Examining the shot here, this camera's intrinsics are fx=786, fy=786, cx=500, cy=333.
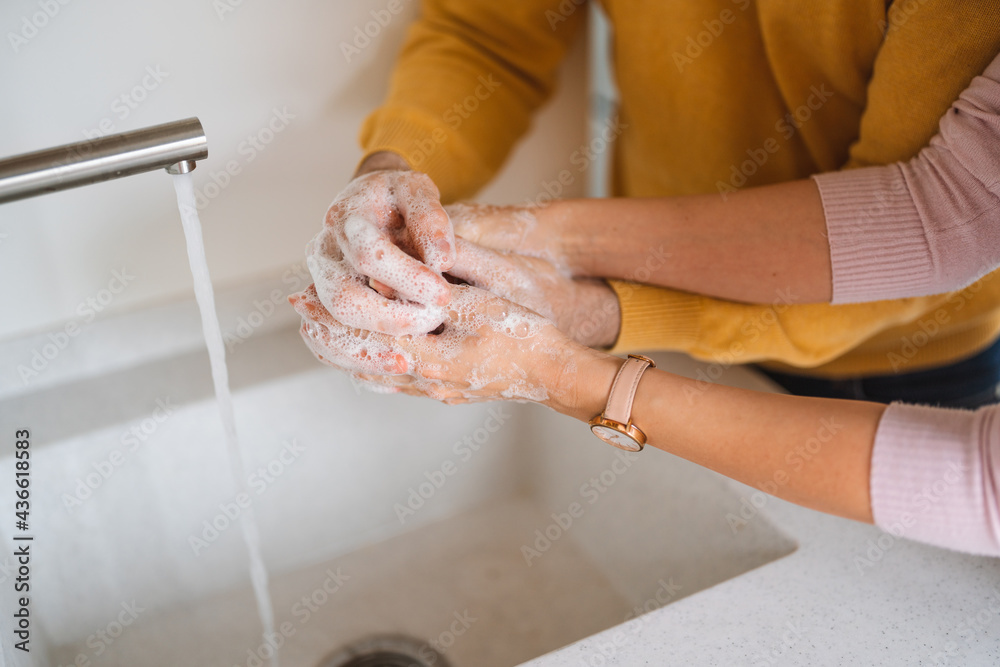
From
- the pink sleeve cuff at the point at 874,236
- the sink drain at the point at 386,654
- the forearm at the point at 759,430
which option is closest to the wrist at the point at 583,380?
the forearm at the point at 759,430

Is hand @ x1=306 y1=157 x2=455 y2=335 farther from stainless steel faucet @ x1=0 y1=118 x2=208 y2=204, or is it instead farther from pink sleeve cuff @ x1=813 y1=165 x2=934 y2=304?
pink sleeve cuff @ x1=813 y1=165 x2=934 y2=304

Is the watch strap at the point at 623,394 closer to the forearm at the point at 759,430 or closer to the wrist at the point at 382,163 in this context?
the forearm at the point at 759,430

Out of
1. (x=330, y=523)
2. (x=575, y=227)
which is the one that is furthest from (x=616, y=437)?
(x=330, y=523)

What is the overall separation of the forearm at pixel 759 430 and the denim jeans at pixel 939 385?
1.21ft

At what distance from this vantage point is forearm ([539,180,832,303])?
26.7 inches

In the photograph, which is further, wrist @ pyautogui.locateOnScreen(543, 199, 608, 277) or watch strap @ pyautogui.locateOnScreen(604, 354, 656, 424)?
wrist @ pyautogui.locateOnScreen(543, 199, 608, 277)

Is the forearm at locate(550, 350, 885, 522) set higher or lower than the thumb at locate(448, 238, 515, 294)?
lower

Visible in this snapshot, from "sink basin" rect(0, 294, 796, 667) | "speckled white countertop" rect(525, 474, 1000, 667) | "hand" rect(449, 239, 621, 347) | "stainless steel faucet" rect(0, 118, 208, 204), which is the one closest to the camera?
"stainless steel faucet" rect(0, 118, 208, 204)

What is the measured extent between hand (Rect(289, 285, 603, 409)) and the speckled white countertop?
19 cm

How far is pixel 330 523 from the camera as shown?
92cm

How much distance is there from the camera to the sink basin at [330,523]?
0.78m

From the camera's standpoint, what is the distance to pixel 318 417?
0.88 metres

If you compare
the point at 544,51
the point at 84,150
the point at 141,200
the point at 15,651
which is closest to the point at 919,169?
the point at 544,51

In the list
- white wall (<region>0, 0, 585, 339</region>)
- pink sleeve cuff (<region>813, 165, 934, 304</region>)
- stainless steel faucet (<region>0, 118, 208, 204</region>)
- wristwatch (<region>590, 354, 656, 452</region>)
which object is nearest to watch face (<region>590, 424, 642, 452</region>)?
wristwatch (<region>590, 354, 656, 452</region>)
